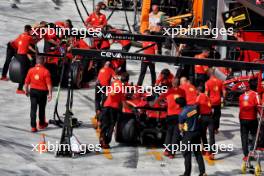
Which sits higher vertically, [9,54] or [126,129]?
[9,54]

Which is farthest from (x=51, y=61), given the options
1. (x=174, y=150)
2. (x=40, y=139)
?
(x=174, y=150)

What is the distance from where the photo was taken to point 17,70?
23.2 m

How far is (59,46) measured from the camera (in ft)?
76.3

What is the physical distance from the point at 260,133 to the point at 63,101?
6669 millimetres

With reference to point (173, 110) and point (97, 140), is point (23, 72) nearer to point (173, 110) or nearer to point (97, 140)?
point (97, 140)

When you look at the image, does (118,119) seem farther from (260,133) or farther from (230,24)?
(230,24)

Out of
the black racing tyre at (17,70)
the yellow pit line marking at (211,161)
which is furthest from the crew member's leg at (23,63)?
the yellow pit line marking at (211,161)

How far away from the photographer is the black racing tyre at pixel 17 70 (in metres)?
23.1

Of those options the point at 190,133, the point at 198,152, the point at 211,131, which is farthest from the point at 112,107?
the point at 198,152

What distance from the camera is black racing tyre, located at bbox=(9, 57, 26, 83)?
75.6 feet

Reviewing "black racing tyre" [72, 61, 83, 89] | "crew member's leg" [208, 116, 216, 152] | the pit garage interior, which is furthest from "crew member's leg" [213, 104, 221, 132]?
"black racing tyre" [72, 61, 83, 89]

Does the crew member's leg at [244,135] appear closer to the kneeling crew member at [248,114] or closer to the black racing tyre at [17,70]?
the kneeling crew member at [248,114]

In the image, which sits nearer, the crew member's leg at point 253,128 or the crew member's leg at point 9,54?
the crew member's leg at point 253,128

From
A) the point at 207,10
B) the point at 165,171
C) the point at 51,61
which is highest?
the point at 207,10
